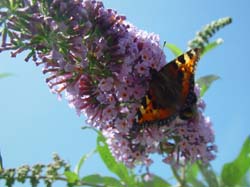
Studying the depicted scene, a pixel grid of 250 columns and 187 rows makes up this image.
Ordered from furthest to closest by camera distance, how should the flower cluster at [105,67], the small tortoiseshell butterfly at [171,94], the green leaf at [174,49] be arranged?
the green leaf at [174,49] → the small tortoiseshell butterfly at [171,94] → the flower cluster at [105,67]

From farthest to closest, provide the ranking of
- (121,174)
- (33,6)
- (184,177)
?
1. (121,174)
2. (184,177)
3. (33,6)

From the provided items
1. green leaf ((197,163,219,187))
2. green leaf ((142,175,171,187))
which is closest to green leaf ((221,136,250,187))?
green leaf ((197,163,219,187))

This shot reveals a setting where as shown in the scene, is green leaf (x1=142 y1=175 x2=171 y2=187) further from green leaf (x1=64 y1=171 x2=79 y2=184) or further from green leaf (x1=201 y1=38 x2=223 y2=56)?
green leaf (x1=201 y1=38 x2=223 y2=56)

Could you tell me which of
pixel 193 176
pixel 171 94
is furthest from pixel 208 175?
pixel 171 94

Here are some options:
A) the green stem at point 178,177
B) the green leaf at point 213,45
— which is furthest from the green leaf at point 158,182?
the green leaf at point 213,45

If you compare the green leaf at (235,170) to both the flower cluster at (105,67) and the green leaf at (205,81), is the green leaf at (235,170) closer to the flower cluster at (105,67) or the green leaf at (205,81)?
the flower cluster at (105,67)

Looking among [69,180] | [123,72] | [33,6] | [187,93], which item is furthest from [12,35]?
[187,93]

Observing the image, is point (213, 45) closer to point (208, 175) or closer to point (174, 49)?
point (174, 49)

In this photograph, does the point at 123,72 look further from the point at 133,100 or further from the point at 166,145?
the point at 166,145
